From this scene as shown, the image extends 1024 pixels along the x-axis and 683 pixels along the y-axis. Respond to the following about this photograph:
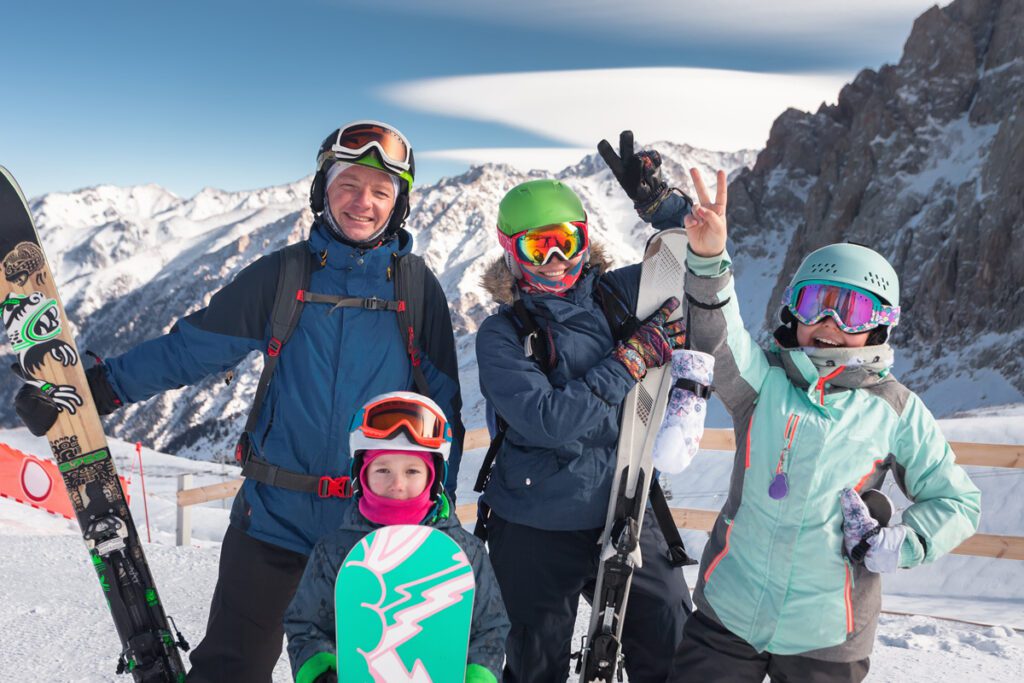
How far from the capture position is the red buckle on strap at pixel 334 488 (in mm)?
2885

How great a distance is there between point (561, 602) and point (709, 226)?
1.54 metres

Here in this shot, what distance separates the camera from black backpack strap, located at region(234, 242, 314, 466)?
9.84ft

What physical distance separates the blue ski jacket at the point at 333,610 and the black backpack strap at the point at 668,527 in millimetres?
863

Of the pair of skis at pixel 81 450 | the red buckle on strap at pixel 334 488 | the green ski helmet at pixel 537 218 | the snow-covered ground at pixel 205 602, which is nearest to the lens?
the red buckle on strap at pixel 334 488

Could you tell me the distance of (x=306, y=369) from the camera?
118 inches

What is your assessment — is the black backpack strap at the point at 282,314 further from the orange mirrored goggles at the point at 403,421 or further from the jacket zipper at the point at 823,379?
the jacket zipper at the point at 823,379

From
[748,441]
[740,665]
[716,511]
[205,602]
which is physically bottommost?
[205,602]

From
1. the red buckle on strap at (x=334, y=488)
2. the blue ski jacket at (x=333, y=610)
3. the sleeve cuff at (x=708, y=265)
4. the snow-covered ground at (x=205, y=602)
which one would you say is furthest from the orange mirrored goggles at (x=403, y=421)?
the snow-covered ground at (x=205, y=602)

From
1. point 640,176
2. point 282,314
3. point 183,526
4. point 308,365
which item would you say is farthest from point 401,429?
point 183,526

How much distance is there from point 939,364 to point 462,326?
5955 inches

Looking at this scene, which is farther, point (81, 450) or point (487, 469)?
point (81, 450)

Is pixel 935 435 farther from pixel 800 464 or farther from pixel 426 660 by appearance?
pixel 426 660

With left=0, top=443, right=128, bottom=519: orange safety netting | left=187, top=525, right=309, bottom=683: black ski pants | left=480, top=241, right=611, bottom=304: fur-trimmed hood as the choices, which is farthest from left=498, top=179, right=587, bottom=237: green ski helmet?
left=0, top=443, right=128, bottom=519: orange safety netting

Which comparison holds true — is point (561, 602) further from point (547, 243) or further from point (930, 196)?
point (930, 196)
